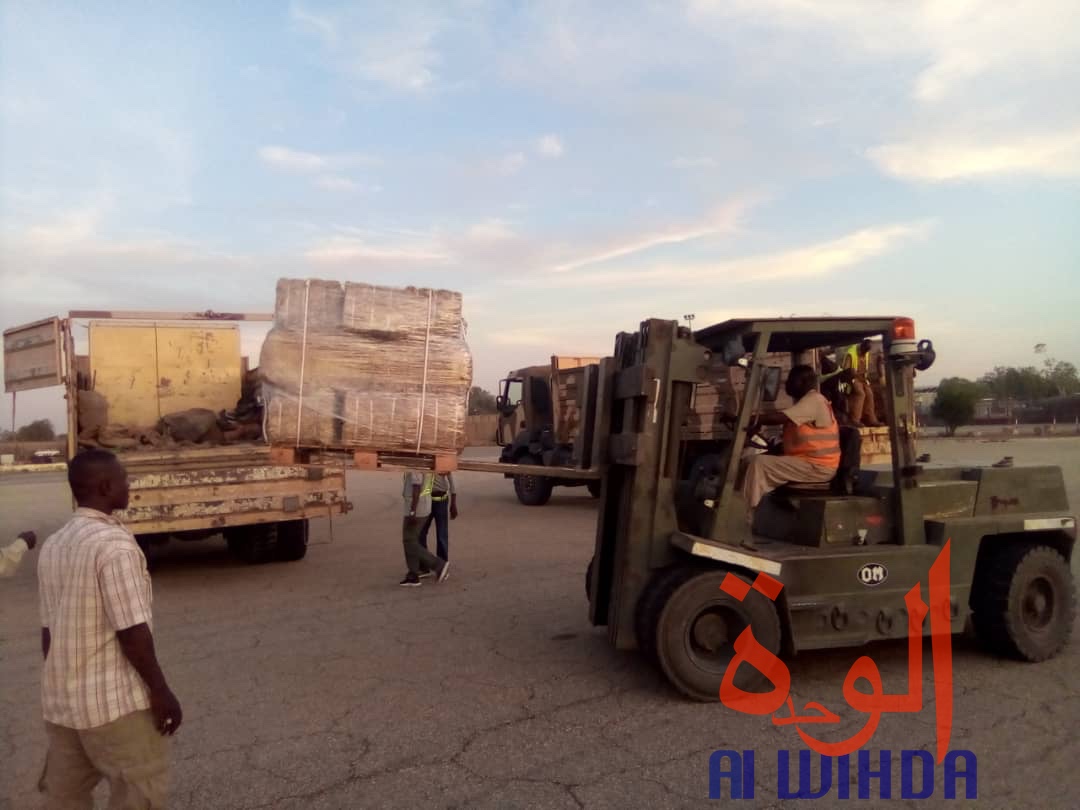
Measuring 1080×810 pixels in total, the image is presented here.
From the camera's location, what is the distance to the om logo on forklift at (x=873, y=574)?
551 centimetres

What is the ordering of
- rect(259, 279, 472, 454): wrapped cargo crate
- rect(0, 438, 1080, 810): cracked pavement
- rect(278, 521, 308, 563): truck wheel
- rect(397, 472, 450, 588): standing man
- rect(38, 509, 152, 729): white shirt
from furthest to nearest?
rect(278, 521, 308, 563): truck wheel
rect(397, 472, 450, 588): standing man
rect(259, 279, 472, 454): wrapped cargo crate
rect(0, 438, 1080, 810): cracked pavement
rect(38, 509, 152, 729): white shirt

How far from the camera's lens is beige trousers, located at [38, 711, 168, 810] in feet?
9.46

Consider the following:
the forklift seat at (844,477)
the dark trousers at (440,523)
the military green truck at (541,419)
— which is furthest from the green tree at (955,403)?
the forklift seat at (844,477)

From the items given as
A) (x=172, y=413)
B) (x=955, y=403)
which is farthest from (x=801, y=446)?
(x=955, y=403)

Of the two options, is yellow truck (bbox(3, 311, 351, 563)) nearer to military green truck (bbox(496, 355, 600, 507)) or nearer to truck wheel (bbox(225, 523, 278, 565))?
truck wheel (bbox(225, 523, 278, 565))

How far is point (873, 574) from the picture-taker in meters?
5.52

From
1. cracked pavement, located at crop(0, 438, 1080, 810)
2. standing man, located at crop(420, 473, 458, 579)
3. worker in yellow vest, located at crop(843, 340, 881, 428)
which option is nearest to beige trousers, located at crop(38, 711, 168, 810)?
cracked pavement, located at crop(0, 438, 1080, 810)

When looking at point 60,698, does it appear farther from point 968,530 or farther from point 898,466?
point 968,530

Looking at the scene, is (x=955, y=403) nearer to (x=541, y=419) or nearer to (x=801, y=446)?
(x=541, y=419)

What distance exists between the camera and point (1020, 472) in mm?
6184

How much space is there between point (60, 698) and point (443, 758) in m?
2.09

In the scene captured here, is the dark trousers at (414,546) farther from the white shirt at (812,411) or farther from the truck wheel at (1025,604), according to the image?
the truck wheel at (1025,604)

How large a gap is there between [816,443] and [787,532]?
0.72m

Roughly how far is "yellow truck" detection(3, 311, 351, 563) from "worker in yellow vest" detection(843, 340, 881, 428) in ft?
17.8
